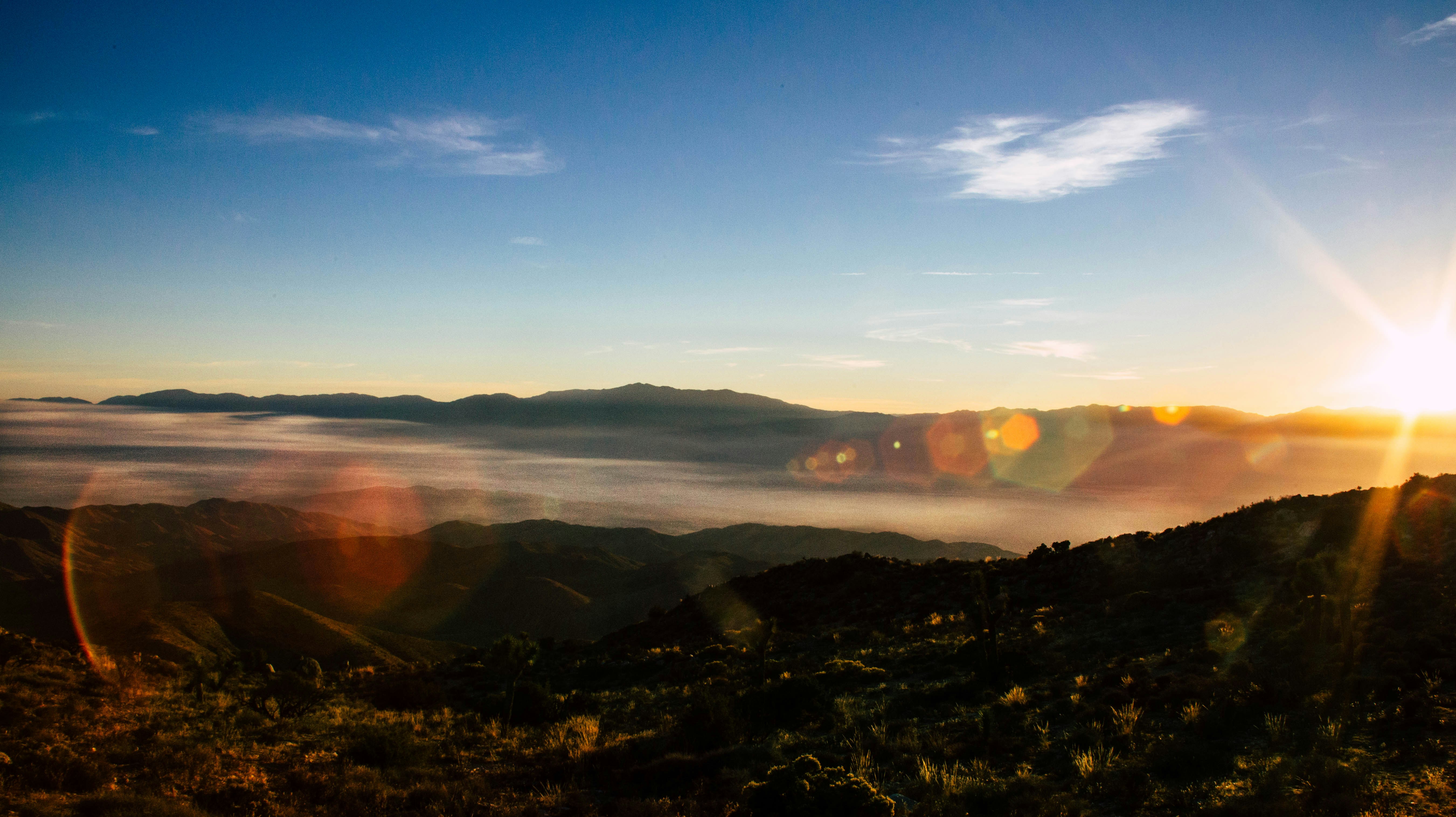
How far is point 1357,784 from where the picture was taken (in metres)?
8.67

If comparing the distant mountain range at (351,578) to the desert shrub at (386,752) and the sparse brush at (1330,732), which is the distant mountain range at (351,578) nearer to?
the desert shrub at (386,752)

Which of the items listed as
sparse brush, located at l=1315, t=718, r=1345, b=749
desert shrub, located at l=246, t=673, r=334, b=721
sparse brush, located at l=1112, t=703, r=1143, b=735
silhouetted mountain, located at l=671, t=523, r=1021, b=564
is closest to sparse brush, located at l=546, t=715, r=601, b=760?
desert shrub, located at l=246, t=673, r=334, b=721

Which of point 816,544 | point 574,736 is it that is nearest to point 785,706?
point 574,736

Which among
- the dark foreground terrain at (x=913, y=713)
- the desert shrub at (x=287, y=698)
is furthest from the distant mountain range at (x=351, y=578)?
the dark foreground terrain at (x=913, y=713)

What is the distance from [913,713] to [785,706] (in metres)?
2.95

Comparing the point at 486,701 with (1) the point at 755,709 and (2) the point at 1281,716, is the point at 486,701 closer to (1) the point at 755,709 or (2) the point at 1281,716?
(1) the point at 755,709

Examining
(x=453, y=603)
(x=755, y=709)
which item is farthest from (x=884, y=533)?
(x=755, y=709)

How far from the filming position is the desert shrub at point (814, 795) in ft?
30.6

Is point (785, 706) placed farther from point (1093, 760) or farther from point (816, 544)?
point (816, 544)

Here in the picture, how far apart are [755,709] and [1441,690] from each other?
42.1 feet

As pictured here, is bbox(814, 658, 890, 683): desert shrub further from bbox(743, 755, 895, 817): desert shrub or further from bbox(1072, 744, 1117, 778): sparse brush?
bbox(743, 755, 895, 817): desert shrub

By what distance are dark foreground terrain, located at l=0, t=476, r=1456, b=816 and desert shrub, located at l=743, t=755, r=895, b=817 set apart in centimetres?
4

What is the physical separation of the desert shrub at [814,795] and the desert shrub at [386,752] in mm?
7287

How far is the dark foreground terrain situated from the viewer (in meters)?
9.88
